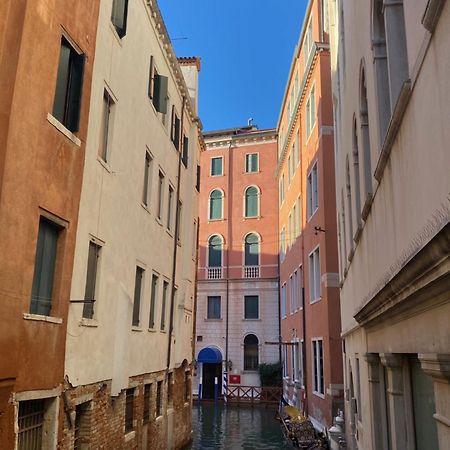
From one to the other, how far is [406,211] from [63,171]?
5.12 meters

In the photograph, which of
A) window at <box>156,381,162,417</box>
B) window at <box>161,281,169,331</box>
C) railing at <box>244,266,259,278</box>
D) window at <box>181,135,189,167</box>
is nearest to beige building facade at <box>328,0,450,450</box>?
window at <box>156,381,162,417</box>

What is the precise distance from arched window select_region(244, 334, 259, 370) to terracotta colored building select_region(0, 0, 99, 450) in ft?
81.5

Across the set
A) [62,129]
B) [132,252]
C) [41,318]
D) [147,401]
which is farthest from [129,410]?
[62,129]

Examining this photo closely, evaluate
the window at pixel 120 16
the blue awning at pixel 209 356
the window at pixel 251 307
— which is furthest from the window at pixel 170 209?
the window at pixel 251 307

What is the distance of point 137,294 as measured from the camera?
11.9 m

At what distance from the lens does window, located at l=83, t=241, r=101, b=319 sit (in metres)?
8.63

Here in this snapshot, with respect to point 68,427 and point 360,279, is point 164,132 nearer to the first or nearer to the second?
point 360,279

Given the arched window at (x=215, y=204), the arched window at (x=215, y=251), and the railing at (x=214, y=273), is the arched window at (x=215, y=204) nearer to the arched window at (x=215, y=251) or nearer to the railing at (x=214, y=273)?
the arched window at (x=215, y=251)

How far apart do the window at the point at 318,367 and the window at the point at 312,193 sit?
5092 millimetres

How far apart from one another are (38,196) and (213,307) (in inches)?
1062

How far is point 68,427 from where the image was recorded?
7586mm

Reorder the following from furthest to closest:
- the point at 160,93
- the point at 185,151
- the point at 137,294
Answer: the point at 185,151 < the point at 160,93 < the point at 137,294

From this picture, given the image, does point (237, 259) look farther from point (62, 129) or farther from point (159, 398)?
point (62, 129)

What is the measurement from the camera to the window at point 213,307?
3275cm
